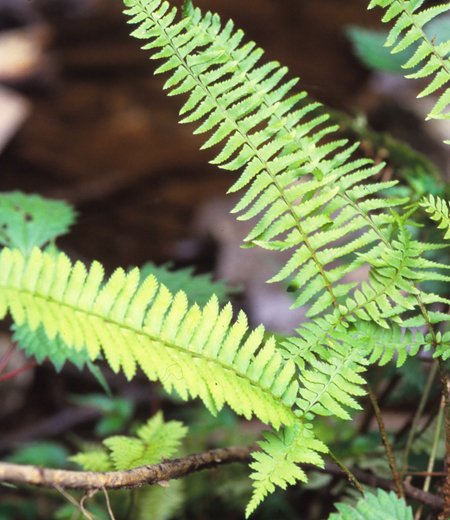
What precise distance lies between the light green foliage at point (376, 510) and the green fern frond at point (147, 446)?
309mm

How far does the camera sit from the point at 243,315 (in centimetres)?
75

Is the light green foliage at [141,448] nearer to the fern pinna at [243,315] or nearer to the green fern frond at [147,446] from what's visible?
the green fern frond at [147,446]

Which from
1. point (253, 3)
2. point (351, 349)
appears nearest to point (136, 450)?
point (351, 349)

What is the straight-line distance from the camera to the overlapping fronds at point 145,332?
64cm

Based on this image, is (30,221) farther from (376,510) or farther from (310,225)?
(376,510)

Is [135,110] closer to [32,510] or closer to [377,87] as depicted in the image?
[377,87]

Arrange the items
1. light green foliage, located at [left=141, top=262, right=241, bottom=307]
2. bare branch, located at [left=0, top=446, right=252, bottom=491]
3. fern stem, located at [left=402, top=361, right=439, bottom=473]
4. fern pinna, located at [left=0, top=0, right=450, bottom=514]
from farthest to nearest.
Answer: light green foliage, located at [left=141, top=262, right=241, bottom=307]
fern stem, located at [left=402, top=361, right=439, bottom=473]
fern pinna, located at [left=0, top=0, right=450, bottom=514]
bare branch, located at [left=0, top=446, right=252, bottom=491]

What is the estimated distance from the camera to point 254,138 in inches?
31.9

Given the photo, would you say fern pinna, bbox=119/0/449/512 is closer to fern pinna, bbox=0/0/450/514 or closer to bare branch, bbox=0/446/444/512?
fern pinna, bbox=0/0/450/514

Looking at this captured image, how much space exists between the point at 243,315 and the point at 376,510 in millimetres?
363

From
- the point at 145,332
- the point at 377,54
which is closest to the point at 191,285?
Answer: the point at 145,332

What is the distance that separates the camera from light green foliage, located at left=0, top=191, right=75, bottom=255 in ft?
4.45

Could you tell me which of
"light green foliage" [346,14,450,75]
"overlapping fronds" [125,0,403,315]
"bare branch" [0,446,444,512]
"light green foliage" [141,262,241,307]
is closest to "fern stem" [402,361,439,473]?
"bare branch" [0,446,444,512]

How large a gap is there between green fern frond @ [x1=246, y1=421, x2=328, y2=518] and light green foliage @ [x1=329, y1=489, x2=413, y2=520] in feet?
0.30
